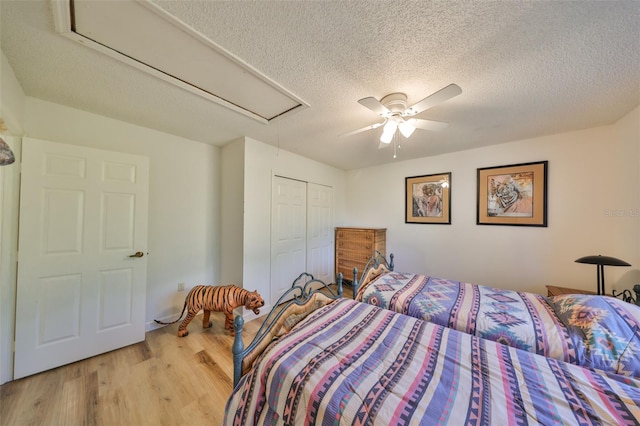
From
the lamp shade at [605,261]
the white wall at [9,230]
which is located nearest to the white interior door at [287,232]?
the white wall at [9,230]

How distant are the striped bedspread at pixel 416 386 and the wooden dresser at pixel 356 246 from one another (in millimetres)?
2196

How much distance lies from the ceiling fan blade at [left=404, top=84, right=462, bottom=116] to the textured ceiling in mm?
177

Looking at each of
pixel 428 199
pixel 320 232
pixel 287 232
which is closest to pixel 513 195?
pixel 428 199

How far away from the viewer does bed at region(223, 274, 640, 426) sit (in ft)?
2.60

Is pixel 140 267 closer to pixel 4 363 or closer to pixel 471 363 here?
pixel 4 363

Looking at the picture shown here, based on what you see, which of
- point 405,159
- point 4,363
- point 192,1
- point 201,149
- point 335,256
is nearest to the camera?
point 192,1

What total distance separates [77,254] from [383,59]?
9.69 feet

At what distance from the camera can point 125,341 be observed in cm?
207

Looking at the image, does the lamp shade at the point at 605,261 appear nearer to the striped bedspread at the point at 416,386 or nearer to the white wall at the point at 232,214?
the striped bedspread at the point at 416,386

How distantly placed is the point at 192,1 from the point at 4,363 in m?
2.85

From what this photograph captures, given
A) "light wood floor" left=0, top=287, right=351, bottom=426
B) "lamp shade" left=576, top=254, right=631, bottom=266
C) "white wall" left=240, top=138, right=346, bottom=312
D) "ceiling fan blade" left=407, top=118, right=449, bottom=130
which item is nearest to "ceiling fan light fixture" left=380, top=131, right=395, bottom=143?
"ceiling fan blade" left=407, top=118, right=449, bottom=130

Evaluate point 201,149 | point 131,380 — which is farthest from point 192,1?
point 131,380

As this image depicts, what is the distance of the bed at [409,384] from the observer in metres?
0.79

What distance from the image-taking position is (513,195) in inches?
105
